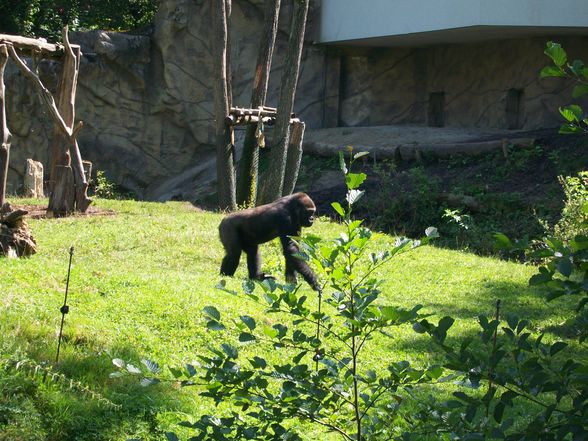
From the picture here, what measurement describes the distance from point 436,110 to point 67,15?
11603 millimetres

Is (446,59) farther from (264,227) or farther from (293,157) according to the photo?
(264,227)

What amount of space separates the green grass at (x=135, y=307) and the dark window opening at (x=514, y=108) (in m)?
9.76

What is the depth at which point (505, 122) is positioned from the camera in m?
22.2

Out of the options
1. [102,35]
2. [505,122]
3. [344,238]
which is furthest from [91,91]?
[344,238]

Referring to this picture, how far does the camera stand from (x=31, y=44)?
48.3 feet

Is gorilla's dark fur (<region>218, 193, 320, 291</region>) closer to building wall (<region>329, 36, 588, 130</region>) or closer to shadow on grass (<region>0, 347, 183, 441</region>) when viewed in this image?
shadow on grass (<region>0, 347, 183, 441</region>)

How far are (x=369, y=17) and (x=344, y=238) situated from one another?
66.2 ft

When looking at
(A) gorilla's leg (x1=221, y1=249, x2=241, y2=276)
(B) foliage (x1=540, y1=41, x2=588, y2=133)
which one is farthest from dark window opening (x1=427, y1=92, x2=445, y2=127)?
(B) foliage (x1=540, y1=41, x2=588, y2=133)

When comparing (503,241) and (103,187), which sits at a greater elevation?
(503,241)

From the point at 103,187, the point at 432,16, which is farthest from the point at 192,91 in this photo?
the point at 432,16

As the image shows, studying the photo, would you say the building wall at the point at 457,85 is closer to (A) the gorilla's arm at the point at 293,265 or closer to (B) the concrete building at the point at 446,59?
(B) the concrete building at the point at 446,59

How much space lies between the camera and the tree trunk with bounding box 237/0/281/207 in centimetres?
1736

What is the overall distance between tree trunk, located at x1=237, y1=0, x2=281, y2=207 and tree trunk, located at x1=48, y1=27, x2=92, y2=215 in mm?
3565

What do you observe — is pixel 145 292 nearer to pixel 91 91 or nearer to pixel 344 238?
pixel 344 238
